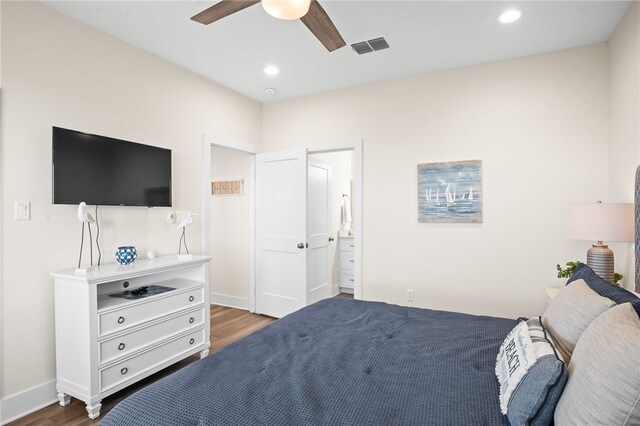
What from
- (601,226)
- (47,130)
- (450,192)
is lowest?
(601,226)

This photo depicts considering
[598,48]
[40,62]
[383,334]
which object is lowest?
[383,334]

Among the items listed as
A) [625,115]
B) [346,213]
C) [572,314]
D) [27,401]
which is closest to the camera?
[572,314]

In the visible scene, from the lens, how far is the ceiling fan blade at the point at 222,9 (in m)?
1.85

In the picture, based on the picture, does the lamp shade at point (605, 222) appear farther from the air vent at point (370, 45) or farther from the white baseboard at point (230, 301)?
the white baseboard at point (230, 301)

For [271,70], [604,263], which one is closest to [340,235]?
[271,70]

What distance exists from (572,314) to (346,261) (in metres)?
4.13

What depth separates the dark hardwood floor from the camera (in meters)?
2.19

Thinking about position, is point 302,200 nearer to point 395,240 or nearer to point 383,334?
point 395,240

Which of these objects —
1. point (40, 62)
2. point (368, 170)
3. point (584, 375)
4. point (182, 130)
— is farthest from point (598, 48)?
point (40, 62)

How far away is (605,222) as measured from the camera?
2.26m

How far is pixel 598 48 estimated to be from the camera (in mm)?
2883

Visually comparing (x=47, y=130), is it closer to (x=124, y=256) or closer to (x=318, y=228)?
(x=124, y=256)

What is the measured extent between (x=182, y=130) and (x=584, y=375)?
11.5 feet

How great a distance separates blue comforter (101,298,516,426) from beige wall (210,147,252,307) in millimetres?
2811
